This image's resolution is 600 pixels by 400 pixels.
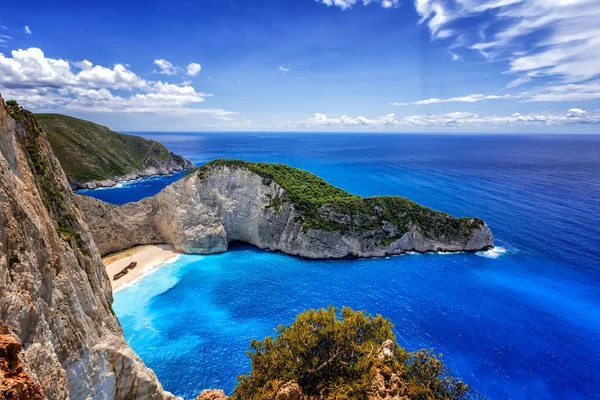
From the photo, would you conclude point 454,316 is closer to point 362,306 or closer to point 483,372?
point 483,372

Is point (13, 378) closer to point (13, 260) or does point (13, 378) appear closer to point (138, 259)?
point (13, 260)

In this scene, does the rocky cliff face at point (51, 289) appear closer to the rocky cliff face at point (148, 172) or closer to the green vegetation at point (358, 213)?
the green vegetation at point (358, 213)

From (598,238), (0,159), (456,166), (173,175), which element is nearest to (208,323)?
(0,159)

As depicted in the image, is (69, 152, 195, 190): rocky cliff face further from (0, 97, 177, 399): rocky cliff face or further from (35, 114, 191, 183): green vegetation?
(0, 97, 177, 399): rocky cliff face

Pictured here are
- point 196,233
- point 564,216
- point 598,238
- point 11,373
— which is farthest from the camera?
point 564,216

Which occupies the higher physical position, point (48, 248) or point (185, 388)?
point (48, 248)

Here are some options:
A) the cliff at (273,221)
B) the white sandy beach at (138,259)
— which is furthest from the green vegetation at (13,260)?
the cliff at (273,221)
